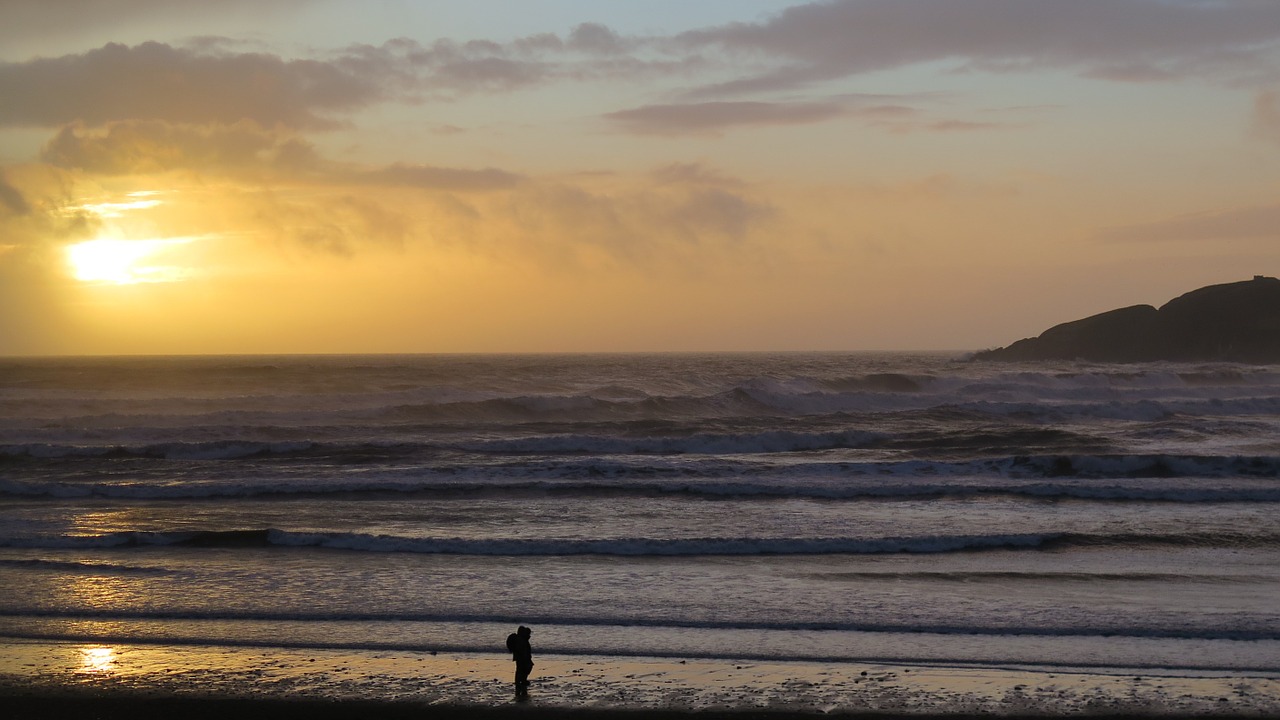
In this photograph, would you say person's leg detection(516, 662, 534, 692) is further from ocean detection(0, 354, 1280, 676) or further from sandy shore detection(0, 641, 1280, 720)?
ocean detection(0, 354, 1280, 676)

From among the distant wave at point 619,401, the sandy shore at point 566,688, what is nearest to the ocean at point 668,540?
the sandy shore at point 566,688

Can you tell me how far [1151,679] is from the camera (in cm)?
938

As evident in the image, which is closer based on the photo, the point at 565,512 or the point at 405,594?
the point at 405,594

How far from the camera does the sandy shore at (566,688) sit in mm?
8633

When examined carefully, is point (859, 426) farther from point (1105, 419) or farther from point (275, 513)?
point (275, 513)

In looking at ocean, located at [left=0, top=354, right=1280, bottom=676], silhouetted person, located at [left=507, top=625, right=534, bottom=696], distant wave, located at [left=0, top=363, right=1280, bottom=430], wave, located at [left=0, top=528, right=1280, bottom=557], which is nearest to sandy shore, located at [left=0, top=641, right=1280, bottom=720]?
silhouetted person, located at [left=507, top=625, right=534, bottom=696]

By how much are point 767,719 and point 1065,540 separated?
10153 mm

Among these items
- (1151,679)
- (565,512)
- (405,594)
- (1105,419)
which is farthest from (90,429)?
(1105,419)

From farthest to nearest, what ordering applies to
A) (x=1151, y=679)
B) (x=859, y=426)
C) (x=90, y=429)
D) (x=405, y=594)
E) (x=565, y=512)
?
(x=859, y=426), (x=90, y=429), (x=565, y=512), (x=405, y=594), (x=1151, y=679)

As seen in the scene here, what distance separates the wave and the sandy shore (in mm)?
5477

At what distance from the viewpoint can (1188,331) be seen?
106m

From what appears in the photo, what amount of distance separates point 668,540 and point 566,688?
7.04 m

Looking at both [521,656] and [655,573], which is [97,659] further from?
[655,573]

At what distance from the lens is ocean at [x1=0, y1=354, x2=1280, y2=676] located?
1105 cm
